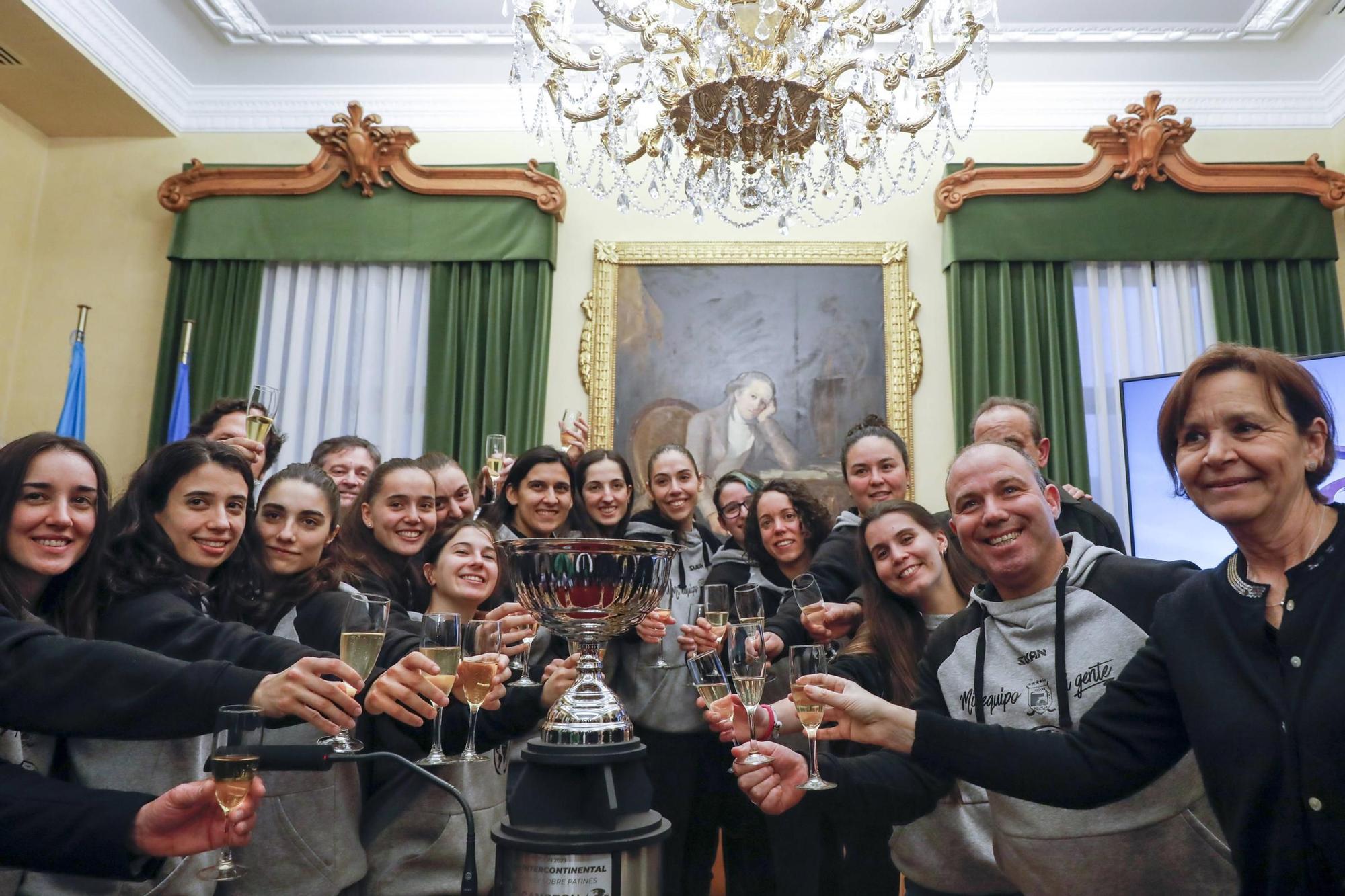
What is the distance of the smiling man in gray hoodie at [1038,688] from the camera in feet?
5.41

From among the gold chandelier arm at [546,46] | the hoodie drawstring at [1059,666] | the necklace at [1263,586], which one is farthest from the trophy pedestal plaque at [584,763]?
the gold chandelier arm at [546,46]

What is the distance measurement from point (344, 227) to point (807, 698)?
513 centimetres

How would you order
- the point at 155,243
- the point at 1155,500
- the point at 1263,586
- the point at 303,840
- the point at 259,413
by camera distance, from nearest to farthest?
the point at 1263,586
the point at 303,840
the point at 259,413
the point at 1155,500
the point at 155,243

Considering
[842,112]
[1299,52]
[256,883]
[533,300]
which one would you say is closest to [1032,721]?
[256,883]

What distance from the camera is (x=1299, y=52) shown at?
18.3 ft

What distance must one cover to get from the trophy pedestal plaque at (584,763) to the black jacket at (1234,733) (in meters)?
0.54

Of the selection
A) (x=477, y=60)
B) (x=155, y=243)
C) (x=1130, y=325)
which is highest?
(x=477, y=60)

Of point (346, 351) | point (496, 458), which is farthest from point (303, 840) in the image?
point (346, 351)

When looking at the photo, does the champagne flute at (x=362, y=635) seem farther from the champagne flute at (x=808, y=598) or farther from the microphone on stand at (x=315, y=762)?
the champagne flute at (x=808, y=598)

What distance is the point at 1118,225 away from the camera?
221 inches

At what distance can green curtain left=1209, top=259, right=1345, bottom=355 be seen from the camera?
543 cm

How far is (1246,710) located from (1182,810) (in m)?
0.40

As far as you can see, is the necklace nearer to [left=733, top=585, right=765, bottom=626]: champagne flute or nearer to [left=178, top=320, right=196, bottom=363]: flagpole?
[left=733, top=585, right=765, bottom=626]: champagne flute

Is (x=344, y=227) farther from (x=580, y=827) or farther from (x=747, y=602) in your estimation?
(x=580, y=827)
